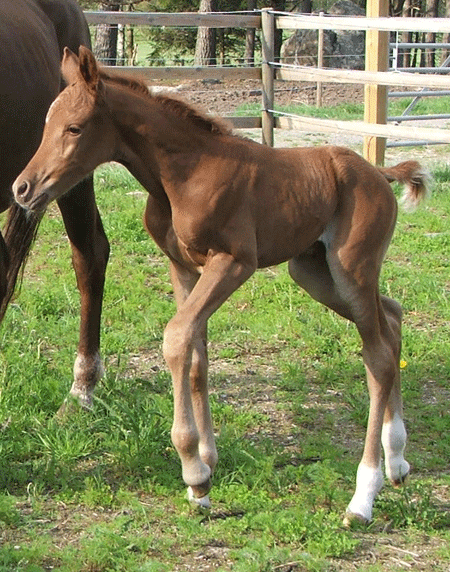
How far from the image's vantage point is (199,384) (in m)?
3.60

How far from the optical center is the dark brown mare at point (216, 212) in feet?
10.4

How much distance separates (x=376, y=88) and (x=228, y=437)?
21.8ft

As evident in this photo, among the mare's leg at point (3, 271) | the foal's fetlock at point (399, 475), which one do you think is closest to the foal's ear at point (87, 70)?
the mare's leg at point (3, 271)

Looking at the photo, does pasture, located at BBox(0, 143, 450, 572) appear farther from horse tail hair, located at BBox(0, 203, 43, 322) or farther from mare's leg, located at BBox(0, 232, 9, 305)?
mare's leg, located at BBox(0, 232, 9, 305)

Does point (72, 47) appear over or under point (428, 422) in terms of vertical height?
over

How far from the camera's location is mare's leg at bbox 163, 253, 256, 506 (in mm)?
3176

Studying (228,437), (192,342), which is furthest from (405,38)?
(192,342)

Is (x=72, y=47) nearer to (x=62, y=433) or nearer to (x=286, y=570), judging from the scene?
(x=62, y=433)

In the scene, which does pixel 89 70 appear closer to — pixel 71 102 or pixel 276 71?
pixel 71 102

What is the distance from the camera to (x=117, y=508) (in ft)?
12.0

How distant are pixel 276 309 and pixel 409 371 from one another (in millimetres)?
1174

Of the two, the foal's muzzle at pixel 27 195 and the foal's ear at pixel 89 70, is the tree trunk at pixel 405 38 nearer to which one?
the foal's ear at pixel 89 70

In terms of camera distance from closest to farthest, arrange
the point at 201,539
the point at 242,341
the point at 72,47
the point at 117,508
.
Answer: the point at 201,539 → the point at 117,508 → the point at 72,47 → the point at 242,341

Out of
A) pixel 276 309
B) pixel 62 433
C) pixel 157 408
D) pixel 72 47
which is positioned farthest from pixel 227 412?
pixel 72 47
